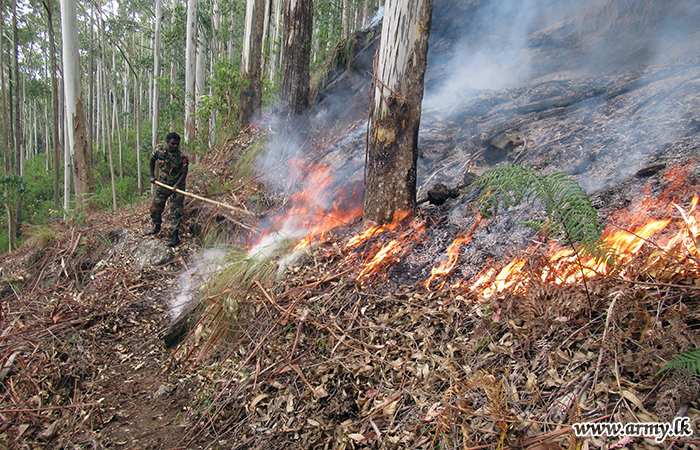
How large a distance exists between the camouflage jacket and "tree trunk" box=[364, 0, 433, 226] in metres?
3.96

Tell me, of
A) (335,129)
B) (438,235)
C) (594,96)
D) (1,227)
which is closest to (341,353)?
(438,235)

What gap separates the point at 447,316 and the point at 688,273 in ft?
4.91

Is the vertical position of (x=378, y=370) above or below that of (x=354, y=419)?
above

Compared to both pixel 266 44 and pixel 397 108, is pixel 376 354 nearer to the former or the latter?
pixel 397 108

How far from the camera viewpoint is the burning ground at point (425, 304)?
208 cm

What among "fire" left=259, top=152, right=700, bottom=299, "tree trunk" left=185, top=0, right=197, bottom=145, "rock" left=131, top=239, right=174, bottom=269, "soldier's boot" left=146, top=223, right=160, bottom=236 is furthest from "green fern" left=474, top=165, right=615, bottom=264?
"tree trunk" left=185, top=0, right=197, bottom=145

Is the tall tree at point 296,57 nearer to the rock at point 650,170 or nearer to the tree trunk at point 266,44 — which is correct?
the tree trunk at point 266,44

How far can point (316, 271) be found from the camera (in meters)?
3.91

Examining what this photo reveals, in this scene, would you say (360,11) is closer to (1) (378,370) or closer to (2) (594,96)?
(2) (594,96)

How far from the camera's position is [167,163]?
637 centimetres

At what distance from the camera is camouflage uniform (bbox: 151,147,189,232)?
632cm

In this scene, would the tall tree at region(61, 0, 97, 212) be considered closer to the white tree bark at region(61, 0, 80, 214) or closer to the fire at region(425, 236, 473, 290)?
the white tree bark at region(61, 0, 80, 214)

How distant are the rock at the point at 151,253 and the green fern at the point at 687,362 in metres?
6.30

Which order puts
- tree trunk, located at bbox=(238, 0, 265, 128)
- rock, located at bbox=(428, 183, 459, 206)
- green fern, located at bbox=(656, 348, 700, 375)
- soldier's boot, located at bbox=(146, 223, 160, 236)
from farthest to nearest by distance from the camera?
1. tree trunk, located at bbox=(238, 0, 265, 128)
2. soldier's boot, located at bbox=(146, 223, 160, 236)
3. rock, located at bbox=(428, 183, 459, 206)
4. green fern, located at bbox=(656, 348, 700, 375)
